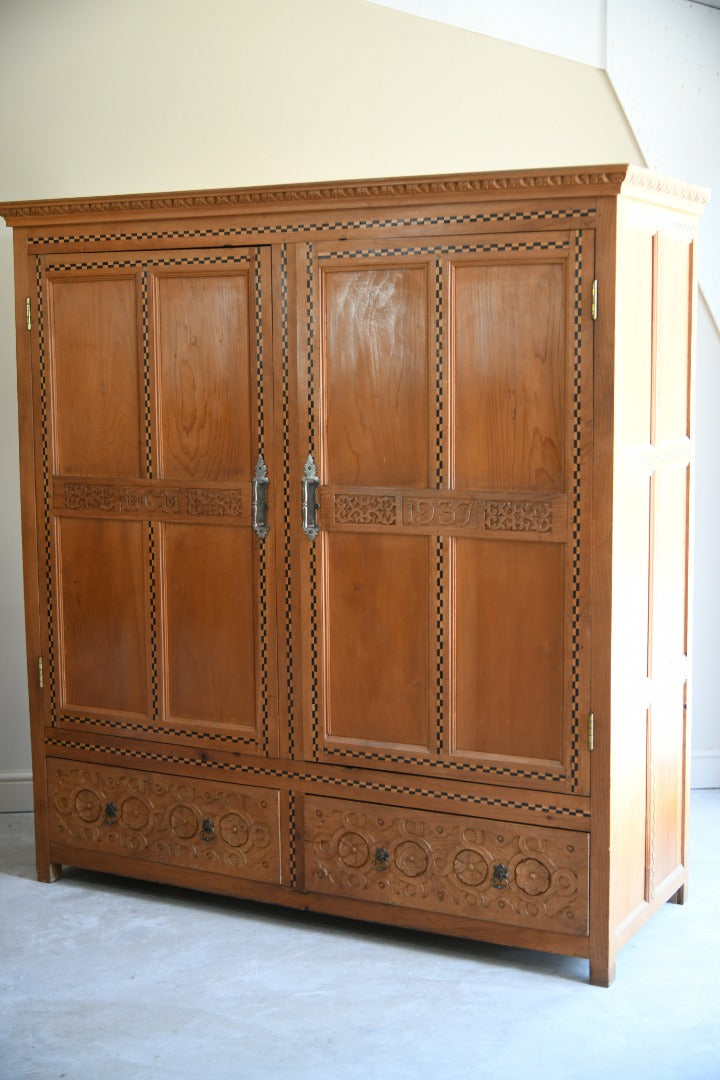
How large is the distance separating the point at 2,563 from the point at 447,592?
2.19m

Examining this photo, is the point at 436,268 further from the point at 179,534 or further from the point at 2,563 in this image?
the point at 2,563

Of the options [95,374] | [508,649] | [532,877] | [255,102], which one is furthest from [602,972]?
[255,102]

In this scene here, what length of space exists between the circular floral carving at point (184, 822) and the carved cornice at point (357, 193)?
1842 mm

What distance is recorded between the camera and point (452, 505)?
12.0ft

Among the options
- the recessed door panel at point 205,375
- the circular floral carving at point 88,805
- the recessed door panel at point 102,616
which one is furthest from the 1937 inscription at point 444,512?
the circular floral carving at point 88,805

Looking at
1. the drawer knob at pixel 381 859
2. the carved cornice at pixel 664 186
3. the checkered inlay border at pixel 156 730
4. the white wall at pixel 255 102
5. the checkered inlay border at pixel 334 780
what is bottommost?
the drawer knob at pixel 381 859

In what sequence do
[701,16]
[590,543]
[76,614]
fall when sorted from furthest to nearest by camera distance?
[701,16] < [76,614] < [590,543]

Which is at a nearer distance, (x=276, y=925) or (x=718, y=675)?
(x=276, y=925)

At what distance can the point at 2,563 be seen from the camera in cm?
516

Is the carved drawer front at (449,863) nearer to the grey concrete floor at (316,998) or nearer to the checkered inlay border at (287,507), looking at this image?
the grey concrete floor at (316,998)

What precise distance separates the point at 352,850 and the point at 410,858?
0.19m

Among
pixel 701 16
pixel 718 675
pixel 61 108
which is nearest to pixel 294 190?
pixel 61 108

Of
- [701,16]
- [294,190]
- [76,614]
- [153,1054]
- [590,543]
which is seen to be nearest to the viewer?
[153,1054]

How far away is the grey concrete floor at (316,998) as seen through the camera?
10.4 ft
